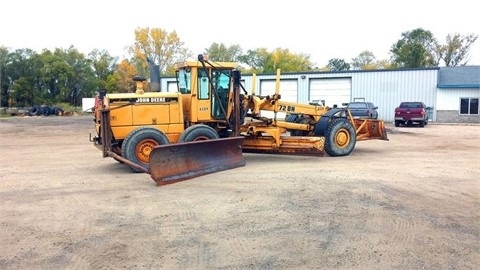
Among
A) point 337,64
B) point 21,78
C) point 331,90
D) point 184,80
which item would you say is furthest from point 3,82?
point 184,80

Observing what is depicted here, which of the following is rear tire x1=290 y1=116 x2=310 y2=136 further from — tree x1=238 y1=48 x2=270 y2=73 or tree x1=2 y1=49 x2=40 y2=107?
tree x1=238 y1=48 x2=270 y2=73

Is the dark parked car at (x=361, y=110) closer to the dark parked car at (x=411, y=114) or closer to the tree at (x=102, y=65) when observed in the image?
the dark parked car at (x=411, y=114)

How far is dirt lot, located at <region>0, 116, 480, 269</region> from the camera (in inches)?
203

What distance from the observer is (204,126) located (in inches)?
451

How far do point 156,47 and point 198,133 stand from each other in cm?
6188

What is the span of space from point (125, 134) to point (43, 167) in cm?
265

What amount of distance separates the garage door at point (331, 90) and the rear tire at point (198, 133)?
28.0m

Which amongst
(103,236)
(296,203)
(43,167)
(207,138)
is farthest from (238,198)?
(43,167)

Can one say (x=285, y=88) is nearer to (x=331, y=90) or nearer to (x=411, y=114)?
(x=331, y=90)

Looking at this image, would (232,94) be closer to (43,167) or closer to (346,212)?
(43,167)

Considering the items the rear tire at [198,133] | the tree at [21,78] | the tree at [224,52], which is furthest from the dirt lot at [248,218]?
the tree at [224,52]

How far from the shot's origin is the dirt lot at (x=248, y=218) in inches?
203

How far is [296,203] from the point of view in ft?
24.7

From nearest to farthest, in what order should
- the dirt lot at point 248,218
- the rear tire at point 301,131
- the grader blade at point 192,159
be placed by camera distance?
1. the dirt lot at point 248,218
2. the grader blade at point 192,159
3. the rear tire at point 301,131
